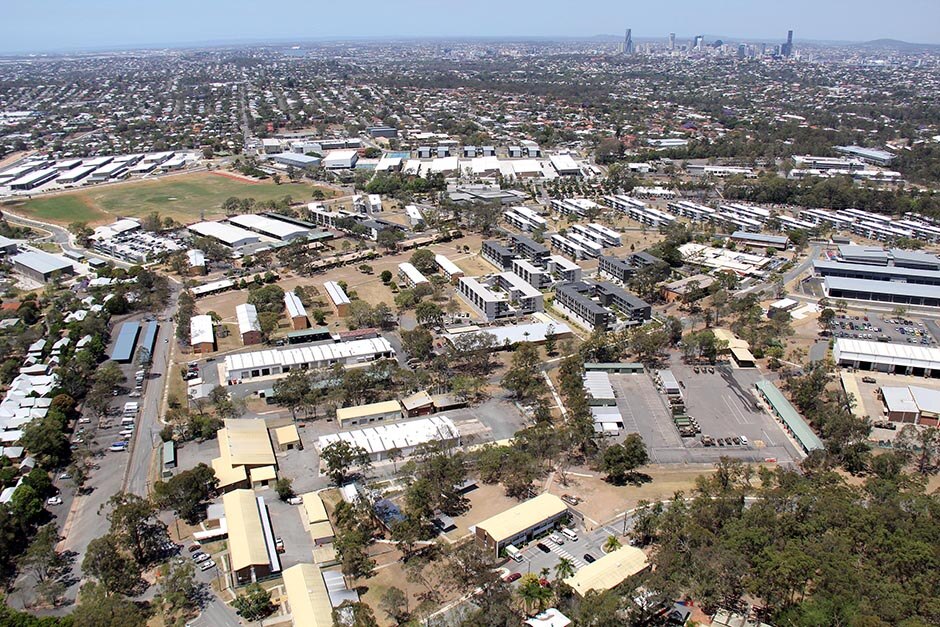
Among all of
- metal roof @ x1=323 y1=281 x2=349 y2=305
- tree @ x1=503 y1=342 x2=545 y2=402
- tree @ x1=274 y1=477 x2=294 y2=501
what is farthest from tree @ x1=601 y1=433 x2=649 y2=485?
metal roof @ x1=323 y1=281 x2=349 y2=305

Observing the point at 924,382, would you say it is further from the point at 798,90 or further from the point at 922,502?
the point at 798,90

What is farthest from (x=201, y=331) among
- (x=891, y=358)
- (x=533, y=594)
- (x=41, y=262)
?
(x=891, y=358)

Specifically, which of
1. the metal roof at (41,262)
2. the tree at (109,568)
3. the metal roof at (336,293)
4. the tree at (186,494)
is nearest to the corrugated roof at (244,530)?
the tree at (186,494)

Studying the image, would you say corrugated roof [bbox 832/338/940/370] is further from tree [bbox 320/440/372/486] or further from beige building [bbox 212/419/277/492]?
beige building [bbox 212/419/277/492]

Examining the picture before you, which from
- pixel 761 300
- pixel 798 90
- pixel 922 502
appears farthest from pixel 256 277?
pixel 798 90

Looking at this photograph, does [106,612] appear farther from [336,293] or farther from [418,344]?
[336,293]

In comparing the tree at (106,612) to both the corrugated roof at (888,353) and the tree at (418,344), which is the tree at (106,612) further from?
the corrugated roof at (888,353)

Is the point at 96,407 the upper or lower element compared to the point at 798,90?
lower
